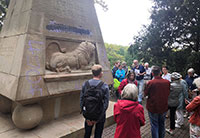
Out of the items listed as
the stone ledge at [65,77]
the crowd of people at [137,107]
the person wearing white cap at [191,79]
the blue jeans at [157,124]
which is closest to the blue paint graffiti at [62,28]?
the stone ledge at [65,77]

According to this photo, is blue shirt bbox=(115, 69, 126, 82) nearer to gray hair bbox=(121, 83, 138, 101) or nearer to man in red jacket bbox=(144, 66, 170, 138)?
man in red jacket bbox=(144, 66, 170, 138)

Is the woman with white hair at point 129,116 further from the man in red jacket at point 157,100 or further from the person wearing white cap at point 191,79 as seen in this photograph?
the person wearing white cap at point 191,79

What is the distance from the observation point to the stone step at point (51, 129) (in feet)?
10.7

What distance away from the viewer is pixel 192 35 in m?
9.47

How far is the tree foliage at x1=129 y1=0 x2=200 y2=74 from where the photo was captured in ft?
30.2

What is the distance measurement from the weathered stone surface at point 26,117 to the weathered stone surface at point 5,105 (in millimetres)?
1021

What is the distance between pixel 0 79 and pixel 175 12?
10.1 metres

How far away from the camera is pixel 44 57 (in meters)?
3.65

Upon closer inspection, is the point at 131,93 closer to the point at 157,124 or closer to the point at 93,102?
the point at 93,102

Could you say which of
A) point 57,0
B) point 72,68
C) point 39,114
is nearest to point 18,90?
point 39,114

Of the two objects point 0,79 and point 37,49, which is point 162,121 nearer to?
point 37,49

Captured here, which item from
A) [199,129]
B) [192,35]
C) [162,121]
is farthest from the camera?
[192,35]

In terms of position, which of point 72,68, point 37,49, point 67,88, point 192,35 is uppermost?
point 192,35

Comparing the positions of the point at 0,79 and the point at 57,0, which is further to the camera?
the point at 57,0
